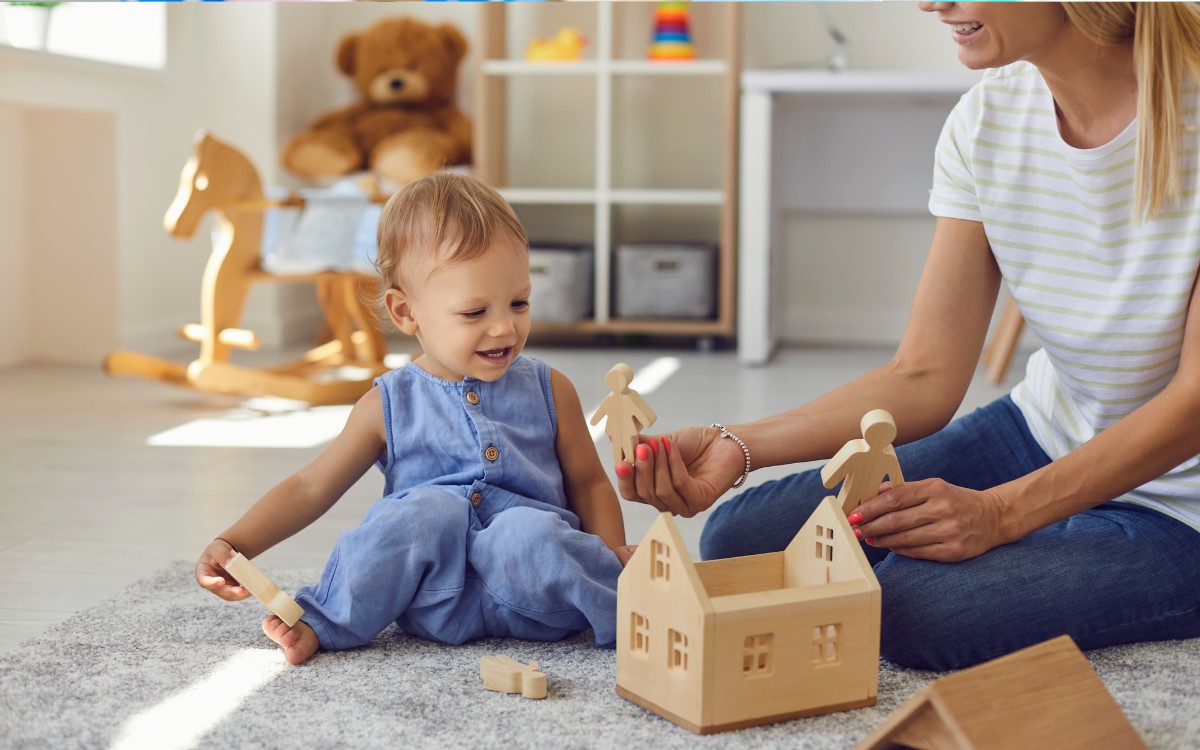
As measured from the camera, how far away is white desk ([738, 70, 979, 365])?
120 inches

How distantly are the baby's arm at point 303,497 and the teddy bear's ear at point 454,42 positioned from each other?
2557 millimetres

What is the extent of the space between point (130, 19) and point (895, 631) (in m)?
2.76

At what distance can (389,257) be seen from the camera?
1240 mm

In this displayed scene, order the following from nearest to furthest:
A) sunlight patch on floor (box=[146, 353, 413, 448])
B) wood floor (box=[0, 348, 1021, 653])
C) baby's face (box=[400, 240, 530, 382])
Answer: baby's face (box=[400, 240, 530, 382]) → wood floor (box=[0, 348, 1021, 653]) → sunlight patch on floor (box=[146, 353, 413, 448])

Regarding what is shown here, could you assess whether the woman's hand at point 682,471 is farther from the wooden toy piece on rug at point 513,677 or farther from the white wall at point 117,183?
the white wall at point 117,183

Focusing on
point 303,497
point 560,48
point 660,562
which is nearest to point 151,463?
point 303,497

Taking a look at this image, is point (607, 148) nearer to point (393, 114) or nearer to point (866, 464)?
point (393, 114)

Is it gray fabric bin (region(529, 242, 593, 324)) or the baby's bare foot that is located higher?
gray fabric bin (region(529, 242, 593, 324))

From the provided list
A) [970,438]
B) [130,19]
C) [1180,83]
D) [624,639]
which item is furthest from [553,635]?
[130,19]

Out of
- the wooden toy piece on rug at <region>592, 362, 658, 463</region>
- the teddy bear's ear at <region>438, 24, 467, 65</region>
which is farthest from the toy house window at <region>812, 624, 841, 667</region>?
the teddy bear's ear at <region>438, 24, 467, 65</region>

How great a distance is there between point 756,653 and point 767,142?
2309 mm

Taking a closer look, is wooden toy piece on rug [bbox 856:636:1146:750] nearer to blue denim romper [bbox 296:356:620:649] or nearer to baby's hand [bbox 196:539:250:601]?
blue denim romper [bbox 296:356:620:649]

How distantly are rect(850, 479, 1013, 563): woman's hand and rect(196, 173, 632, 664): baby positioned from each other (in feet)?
0.79

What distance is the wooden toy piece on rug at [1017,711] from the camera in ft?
2.72
